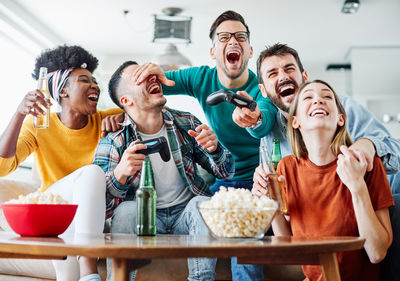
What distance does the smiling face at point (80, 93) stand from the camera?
2.11 meters

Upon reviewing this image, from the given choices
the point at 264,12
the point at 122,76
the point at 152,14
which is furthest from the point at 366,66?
the point at 122,76

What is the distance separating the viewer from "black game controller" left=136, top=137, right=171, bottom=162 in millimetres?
1727

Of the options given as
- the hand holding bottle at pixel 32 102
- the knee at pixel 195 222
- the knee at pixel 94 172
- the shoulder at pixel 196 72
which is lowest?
the knee at pixel 195 222

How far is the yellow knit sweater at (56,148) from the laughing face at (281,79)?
85 cm

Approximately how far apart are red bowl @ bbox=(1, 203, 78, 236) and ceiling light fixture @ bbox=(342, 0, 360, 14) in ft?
14.6

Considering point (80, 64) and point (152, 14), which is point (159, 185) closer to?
point (80, 64)

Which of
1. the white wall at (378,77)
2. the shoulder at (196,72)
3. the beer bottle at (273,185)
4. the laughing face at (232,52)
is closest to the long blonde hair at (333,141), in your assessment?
the beer bottle at (273,185)

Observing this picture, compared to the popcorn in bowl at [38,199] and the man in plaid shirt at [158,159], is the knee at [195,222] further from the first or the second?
the popcorn in bowl at [38,199]

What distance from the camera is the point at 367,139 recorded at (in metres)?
1.46

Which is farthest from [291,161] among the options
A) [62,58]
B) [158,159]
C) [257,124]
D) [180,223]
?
[62,58]

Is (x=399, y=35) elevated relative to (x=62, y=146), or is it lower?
elevated

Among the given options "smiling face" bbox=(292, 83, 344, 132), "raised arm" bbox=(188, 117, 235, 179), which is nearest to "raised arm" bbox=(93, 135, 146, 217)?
"raised arm" bbox=(188, 117, 235, 179)

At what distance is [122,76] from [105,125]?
0.26 m

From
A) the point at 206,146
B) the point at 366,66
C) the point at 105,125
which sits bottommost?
the point at 206,146
